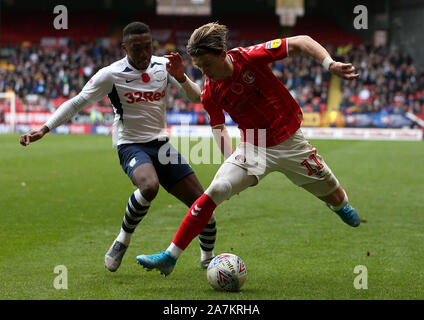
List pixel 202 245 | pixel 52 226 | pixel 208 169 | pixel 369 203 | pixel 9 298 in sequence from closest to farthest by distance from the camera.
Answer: pixel 9 298 < pixel 202 245 < pixel 52 226 < pixel 369 203 < pixel 208 169

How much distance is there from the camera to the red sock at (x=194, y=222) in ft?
16.7

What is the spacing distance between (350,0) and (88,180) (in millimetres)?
32984

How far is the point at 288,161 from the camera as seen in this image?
18.1ft

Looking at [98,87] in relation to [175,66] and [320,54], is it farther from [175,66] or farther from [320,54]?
[320,54]

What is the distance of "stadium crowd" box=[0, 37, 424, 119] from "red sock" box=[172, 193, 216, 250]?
27.6 metres

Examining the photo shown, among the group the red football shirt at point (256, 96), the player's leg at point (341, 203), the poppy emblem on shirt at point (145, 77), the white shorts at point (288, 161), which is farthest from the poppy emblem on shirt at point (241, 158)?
the poppy emblem on shirt at point (145, 77)

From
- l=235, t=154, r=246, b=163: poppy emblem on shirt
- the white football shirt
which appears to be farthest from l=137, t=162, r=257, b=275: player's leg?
the white football shirt

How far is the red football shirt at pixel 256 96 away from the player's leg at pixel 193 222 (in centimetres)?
55

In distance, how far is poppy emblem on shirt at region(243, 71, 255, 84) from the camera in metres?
5.28

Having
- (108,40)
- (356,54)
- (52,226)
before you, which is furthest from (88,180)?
(108,40)

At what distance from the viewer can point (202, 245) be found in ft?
19.9

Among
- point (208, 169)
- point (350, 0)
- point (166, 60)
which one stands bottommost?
point (208, 169)

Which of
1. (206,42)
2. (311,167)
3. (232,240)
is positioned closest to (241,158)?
(311,167)

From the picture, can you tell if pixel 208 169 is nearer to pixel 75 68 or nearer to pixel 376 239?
pixel 376 239
